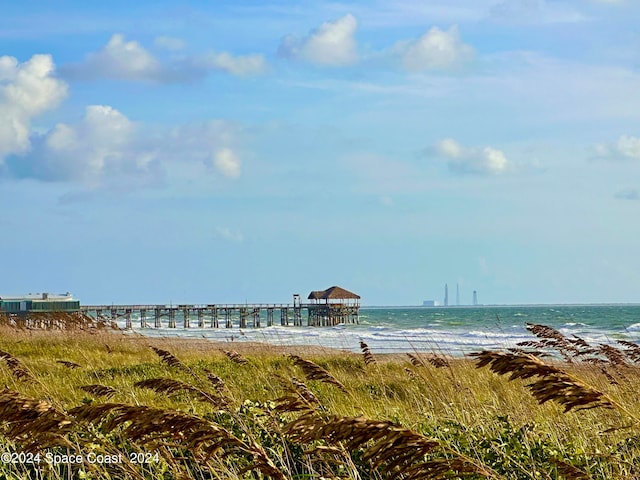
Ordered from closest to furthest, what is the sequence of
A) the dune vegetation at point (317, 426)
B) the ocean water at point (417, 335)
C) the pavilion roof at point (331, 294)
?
the dune vegetation at point (317, 426) < the ocean water at point (417, 335) < the pavilion roof at point (331, 294)

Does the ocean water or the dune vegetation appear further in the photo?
the ocean water

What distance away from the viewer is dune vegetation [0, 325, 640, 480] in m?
2.33

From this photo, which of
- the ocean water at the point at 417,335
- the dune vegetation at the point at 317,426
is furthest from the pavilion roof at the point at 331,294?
the dune vegetation at the point at 317,426

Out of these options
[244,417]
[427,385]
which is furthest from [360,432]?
[427,385]

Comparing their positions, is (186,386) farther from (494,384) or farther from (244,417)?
(494,384)

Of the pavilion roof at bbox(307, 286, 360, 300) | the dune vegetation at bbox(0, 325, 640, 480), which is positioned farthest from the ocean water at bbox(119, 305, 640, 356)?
the pavilion roof at bbox(307, 286, 360, 300)

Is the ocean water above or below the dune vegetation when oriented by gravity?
below

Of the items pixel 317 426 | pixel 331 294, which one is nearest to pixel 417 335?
pixel 331 294

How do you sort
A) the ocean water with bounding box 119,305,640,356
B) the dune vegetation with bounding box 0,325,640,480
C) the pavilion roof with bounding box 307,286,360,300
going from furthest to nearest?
the pavilion roof with bounding box 307,286,360,300 < the ocean water with bounding box 119,305,640,356 < the dune vegetation with bounding box 0,325,640,480

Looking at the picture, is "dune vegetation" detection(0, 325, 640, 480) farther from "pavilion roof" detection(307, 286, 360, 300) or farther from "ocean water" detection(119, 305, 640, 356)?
"pavilion roof" detection(307, 286, 360, 300)

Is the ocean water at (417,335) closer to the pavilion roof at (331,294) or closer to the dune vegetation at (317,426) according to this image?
the dune vegetation at (317,426)

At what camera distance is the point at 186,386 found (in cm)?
388

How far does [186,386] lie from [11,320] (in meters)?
24.9

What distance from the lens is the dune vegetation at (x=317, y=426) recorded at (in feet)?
7.66
